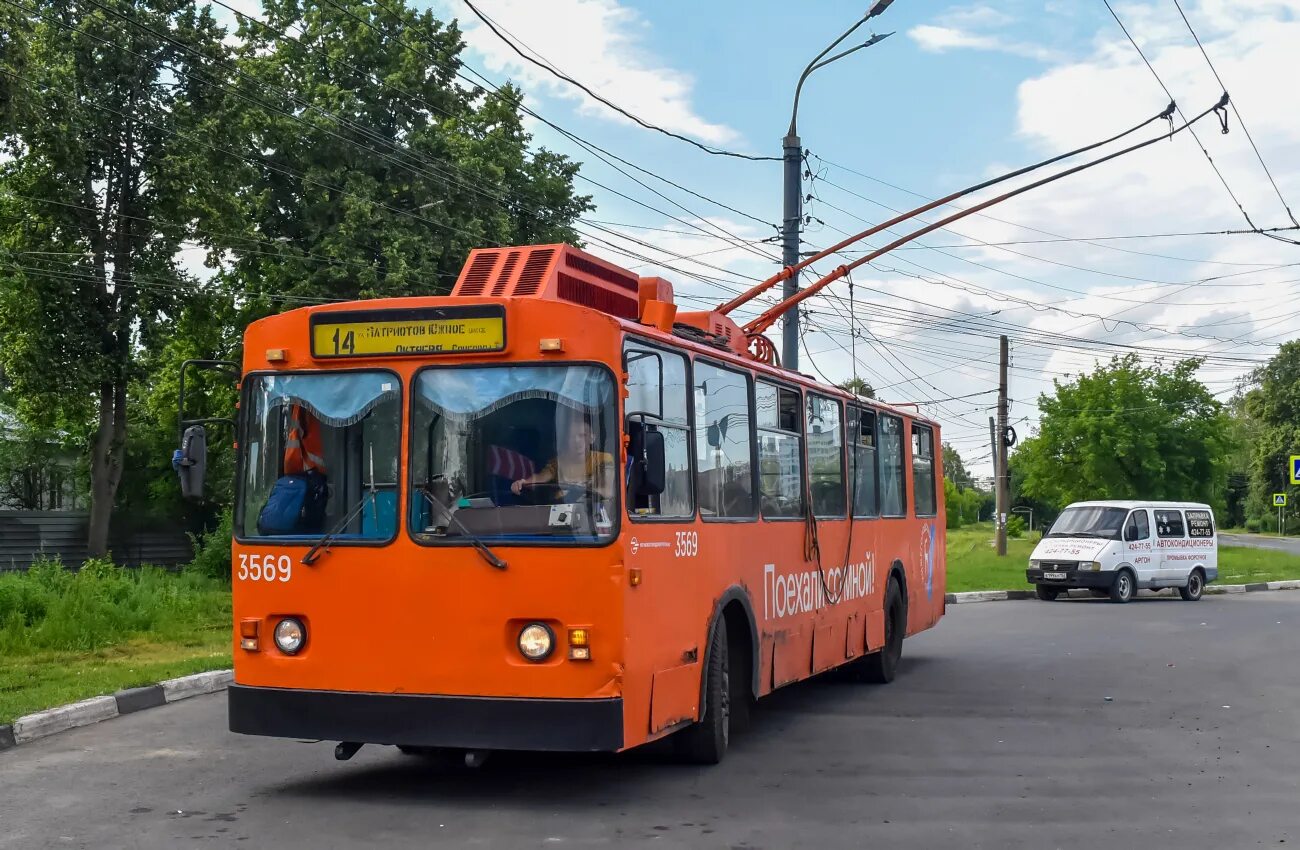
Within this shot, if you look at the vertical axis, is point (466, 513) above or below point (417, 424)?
below

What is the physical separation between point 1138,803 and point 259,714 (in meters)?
5.03

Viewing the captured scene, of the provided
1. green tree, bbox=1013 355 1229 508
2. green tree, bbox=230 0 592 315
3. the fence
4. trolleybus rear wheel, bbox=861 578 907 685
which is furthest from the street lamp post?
green tree, bbox=1013 355 1229 508

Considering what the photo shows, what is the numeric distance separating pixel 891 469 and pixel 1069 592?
20.6m

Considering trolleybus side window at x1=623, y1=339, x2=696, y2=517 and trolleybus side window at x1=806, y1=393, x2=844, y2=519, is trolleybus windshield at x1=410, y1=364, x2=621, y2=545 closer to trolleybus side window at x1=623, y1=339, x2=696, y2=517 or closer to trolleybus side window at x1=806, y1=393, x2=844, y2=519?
trolleybus side window at x1=623, y1=339, x2=696, y2=517

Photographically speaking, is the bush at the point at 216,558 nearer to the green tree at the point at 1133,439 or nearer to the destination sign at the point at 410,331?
the destination sign at the point at 410,331

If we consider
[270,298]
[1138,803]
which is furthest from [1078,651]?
[270,298]

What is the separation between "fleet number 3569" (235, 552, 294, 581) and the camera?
823 centimetres

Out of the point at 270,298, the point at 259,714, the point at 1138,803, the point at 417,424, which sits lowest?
the point at 1138,803

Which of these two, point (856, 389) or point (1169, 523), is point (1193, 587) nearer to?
A: point (1169, 523)

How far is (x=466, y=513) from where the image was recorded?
795cm

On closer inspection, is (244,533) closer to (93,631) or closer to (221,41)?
(93,631)

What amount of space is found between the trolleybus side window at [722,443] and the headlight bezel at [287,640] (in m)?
2.57

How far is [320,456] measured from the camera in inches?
328

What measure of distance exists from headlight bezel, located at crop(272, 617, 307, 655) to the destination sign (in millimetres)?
1524
